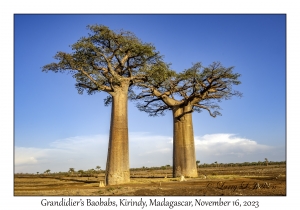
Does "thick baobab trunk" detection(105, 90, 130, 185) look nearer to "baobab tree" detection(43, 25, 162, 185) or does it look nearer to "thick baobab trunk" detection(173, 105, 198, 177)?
"baobab tree" detection(43, 25, 162, 185)

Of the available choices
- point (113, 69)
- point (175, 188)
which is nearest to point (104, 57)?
point (113, 69)

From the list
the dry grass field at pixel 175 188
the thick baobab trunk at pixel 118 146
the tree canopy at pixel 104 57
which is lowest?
the dry grass field at pixel 175 188

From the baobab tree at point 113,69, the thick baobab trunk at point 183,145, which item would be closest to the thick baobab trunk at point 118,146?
the baobab tree at point 113,69

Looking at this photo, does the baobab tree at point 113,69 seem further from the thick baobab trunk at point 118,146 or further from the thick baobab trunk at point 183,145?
the thick baobab trunk at point 183,145

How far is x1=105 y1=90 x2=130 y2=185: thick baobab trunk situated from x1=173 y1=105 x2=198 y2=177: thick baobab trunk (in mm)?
4858

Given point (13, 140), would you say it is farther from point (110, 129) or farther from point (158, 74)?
point (158, 74)

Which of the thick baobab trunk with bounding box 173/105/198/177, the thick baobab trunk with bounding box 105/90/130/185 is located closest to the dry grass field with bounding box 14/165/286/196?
the thick baobab trunk with bounding box 105/90/130/185

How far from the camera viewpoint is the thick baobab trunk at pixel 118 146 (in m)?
13.3

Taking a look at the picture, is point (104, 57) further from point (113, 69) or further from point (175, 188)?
point (175, 188)

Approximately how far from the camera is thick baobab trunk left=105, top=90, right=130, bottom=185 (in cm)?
1333

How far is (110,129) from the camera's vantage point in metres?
14.0
